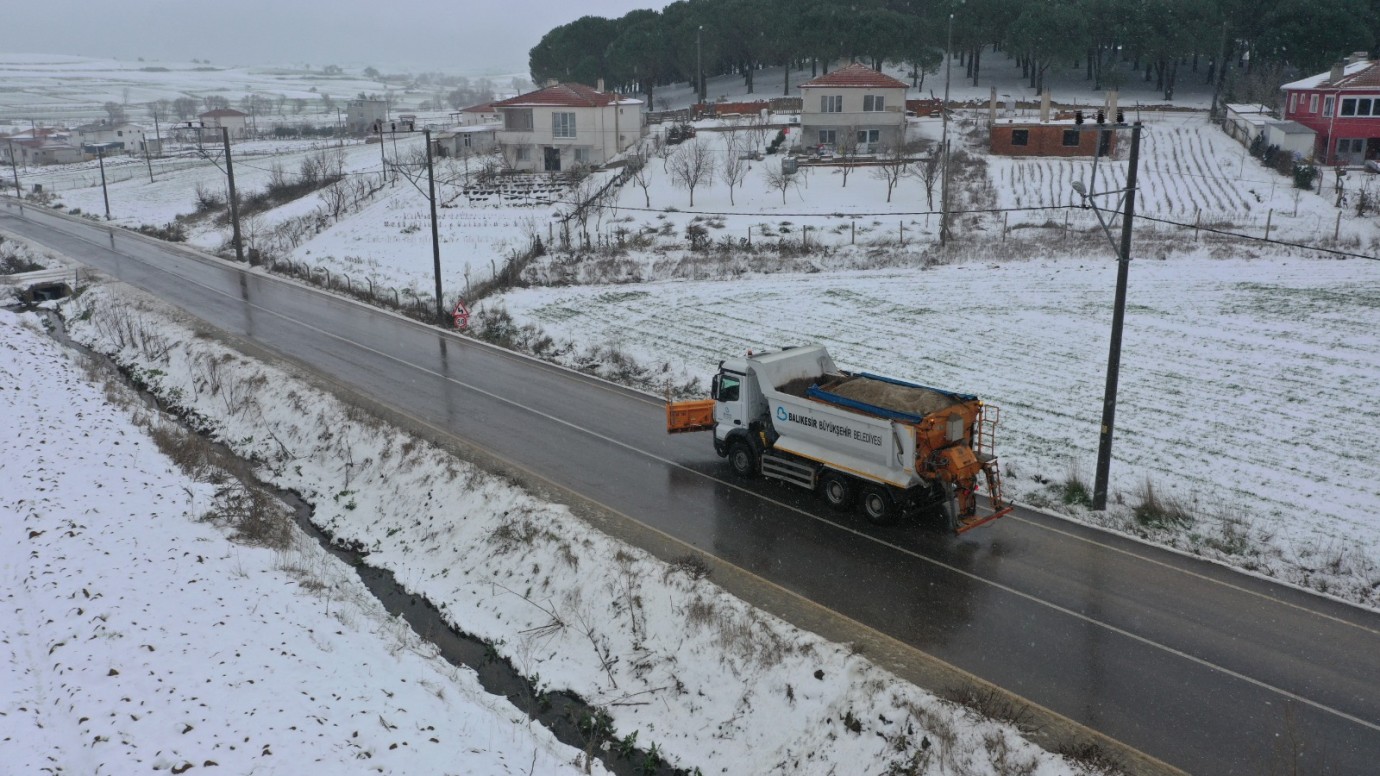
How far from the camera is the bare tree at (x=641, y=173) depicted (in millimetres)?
58372

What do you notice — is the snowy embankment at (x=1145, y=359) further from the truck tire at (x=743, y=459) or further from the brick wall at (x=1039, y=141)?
the brick wall at (x=1039, y=141)

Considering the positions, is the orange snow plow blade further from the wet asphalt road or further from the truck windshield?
the truck windshield

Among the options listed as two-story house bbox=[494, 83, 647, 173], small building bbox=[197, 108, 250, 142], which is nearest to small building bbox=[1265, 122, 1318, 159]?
two-story house bbox=[494, 83, 647, 173]

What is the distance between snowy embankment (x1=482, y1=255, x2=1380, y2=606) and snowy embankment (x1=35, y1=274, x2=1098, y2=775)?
6.53 m

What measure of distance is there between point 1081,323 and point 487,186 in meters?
46.1

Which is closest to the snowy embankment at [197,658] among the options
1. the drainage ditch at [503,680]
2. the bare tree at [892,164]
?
the drainage ditch at [503,680]

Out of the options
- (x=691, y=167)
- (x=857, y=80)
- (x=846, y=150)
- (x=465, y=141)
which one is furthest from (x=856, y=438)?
(x=465, y=141)

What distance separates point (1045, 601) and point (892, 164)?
47685 mm

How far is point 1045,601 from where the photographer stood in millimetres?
14852

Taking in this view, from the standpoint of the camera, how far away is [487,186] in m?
65.7

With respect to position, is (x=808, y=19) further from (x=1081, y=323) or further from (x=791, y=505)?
(x=791, y=505)

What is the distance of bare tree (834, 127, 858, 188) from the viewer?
197 ft

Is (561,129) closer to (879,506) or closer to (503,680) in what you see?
(879,506)

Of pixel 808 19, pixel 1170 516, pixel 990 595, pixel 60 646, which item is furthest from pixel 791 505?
pixel 808 19
